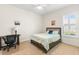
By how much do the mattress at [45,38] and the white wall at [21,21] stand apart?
126 millimetres

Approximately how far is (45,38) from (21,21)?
76cm

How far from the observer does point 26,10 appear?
169 cm

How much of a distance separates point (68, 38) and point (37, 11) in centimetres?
89

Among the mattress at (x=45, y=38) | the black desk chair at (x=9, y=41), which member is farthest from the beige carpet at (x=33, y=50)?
the mattress at (x=45, y=38)

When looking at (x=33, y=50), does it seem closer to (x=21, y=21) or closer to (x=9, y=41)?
(x=9, y=41)

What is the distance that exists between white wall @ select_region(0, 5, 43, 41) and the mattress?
126 mm

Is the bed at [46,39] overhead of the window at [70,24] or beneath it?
beneath

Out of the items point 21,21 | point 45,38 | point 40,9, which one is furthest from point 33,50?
point 40,9

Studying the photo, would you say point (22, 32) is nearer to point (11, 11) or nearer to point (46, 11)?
point (11, 11)

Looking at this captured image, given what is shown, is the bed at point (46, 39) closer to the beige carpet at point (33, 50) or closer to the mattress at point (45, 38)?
the mattress at point (45, 38)

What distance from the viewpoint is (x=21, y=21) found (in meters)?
1.67

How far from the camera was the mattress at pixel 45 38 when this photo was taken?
177 centimetres
